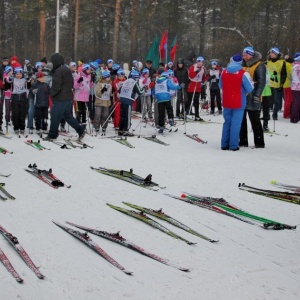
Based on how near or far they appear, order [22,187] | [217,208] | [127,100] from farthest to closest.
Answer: [127,100] → [22,187] → [217,208]

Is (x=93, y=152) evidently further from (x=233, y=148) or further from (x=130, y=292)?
(x=130, y=292)

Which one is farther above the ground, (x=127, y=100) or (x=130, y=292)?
(x=127, y=100)

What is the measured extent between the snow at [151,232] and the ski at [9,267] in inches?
1.6

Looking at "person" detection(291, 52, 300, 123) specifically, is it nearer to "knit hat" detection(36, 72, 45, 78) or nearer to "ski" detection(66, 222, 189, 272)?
"knit hat" detection(36, 72, 45, 78)

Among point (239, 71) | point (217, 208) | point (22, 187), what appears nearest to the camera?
point (217, 208)

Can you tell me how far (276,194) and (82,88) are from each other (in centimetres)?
693

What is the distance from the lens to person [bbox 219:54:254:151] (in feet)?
32.0

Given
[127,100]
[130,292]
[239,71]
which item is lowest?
[130,292]

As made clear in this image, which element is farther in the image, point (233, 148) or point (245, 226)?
point (233, 148)

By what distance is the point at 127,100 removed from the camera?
12219 millimetres

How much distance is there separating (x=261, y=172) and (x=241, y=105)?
2027 mm

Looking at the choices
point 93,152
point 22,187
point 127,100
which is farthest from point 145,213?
point 127,100

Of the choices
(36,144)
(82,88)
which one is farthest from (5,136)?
(82,88)

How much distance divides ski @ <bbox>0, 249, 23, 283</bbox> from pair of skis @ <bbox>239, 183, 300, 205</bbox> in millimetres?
3786
